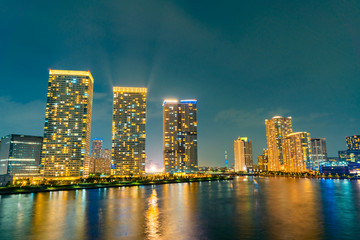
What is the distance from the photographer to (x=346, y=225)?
34.9 m

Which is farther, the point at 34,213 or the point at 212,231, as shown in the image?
the point at 34,213

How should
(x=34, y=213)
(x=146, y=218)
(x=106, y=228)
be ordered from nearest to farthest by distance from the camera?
(x=106, y=228)
(x=146, y=218)
(x=34, y=213)

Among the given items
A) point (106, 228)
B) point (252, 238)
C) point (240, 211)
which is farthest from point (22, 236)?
point (240, 211)

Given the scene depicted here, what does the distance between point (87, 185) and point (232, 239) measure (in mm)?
105377

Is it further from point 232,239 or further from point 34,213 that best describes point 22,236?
point 232,239

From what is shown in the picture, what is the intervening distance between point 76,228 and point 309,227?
32.7m

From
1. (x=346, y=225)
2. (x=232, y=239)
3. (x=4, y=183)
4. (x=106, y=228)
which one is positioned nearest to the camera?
(x=232, y=239)

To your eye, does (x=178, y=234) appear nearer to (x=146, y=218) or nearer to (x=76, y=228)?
(x=146, y=218)

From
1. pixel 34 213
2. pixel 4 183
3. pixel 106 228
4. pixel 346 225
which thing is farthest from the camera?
pixel 4 183

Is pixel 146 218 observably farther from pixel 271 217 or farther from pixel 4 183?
pixel 4 183

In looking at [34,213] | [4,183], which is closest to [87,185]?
[4,183]

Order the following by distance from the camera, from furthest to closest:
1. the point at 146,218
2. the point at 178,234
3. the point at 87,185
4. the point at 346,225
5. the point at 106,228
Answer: the point at 87,185 → the point at 146,218 → the point at 346,225 → the point at 106,228 → the point at 178,234

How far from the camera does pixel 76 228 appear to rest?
33031 millimetres

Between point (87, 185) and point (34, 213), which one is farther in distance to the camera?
point (87, 185)
